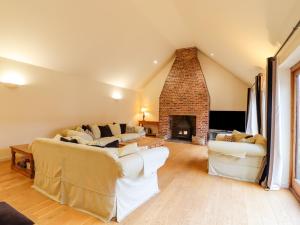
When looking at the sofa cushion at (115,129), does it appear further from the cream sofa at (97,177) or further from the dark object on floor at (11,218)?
the dark object on floor at (11,218)

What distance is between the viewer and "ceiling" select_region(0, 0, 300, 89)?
2888 millimetres

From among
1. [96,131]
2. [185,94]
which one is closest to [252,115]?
[185,94]

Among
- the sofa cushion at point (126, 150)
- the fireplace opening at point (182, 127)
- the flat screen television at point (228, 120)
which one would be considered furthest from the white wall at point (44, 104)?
the flat screen television at point (228, 120)

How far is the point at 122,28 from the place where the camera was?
197 inches

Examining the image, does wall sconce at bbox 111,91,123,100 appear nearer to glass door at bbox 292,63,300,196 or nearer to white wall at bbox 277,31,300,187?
white wall at bbox 277,31,300,187

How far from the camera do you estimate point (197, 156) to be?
546 cm

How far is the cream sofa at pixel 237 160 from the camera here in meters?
3.54

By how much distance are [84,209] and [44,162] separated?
1.07 m

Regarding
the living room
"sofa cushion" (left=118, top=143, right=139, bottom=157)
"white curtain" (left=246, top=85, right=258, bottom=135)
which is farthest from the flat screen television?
"sofa cushion" (left=118, top=143, right=139, bottom=157)

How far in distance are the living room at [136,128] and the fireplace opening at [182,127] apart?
42 cm

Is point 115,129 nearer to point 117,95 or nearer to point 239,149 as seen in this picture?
point 117,95

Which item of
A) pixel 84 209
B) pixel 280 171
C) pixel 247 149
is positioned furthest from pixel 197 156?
pixel 84 209

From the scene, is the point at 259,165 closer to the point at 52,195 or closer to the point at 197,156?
the point at 197,156

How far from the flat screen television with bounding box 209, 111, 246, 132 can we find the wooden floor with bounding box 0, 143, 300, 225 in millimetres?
3855
